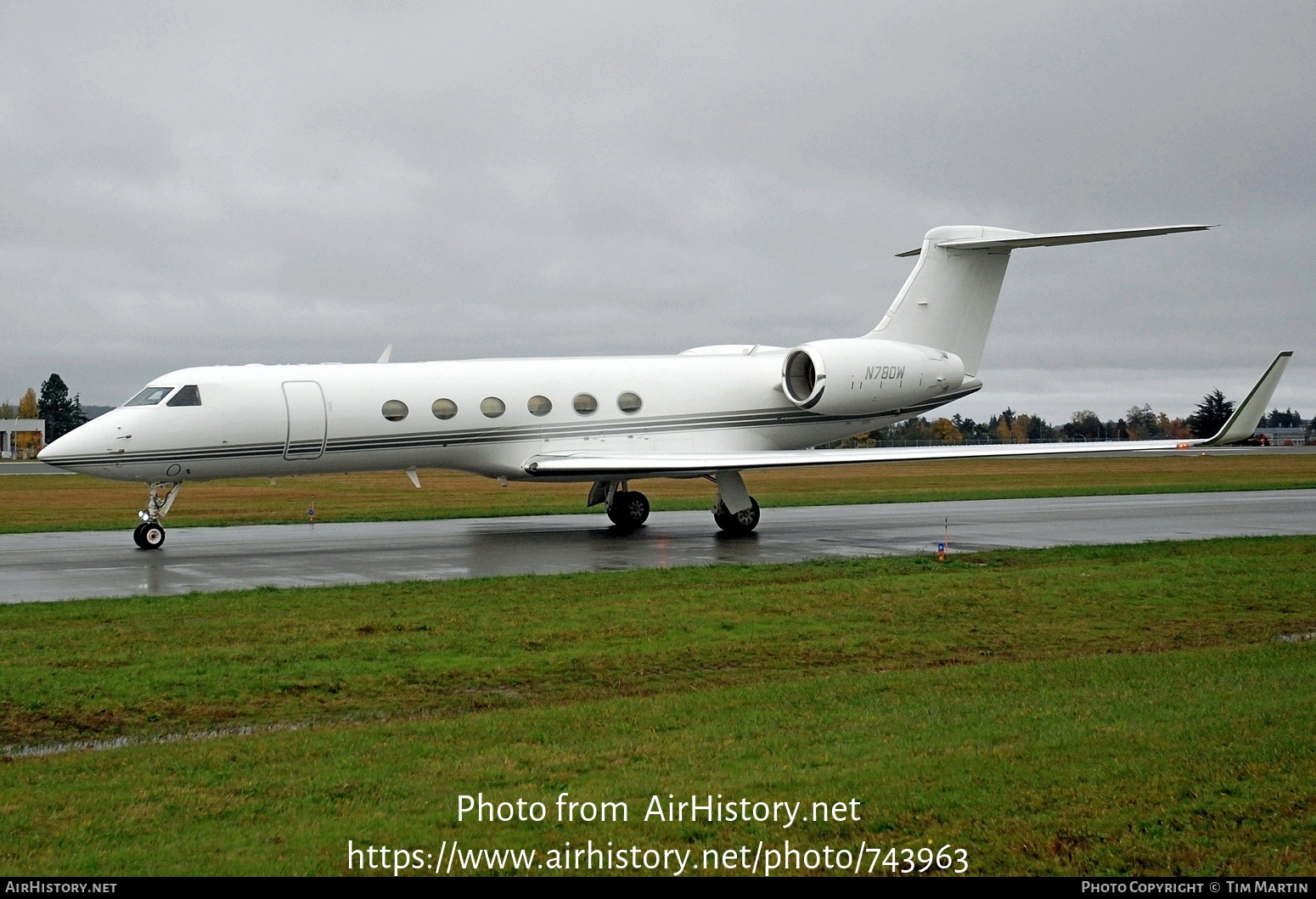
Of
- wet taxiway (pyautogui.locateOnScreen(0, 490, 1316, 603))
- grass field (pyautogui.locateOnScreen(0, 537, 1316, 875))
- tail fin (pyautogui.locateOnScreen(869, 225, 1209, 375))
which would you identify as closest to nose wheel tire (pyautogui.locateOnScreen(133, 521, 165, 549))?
wet taxiway (pyautogui.locateOnScreen(0, 490, 1316, 603))

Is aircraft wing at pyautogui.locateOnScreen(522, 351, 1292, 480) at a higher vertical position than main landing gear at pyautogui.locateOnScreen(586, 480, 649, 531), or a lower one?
higher

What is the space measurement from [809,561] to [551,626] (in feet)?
21.1

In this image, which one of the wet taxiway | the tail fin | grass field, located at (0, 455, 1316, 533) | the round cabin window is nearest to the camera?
the wet taxiway

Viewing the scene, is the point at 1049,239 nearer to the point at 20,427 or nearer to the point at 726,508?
the point at 726,508

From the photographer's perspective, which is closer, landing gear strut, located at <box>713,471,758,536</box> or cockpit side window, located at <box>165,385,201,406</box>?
cockpit side window, located at <box>165,385,201,406</box>

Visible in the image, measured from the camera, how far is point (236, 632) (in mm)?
11195

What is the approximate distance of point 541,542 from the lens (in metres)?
20.8

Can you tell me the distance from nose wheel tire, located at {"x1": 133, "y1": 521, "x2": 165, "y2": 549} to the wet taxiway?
0.30 meters

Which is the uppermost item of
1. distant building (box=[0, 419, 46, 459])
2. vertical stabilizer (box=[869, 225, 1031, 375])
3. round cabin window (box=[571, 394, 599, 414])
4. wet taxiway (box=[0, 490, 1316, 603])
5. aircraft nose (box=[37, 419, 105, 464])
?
distant building (box=[0, 419, 46, 459])

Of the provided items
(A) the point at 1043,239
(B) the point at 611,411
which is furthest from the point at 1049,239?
(B) the point at 611,411

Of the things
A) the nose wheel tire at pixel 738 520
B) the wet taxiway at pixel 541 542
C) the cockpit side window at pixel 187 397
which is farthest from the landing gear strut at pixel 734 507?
the cockpit side window at pixel 187 397

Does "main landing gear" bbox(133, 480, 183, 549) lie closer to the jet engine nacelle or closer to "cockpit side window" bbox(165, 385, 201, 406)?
"cockpit side window" bbox(165, 385, 201, 406)

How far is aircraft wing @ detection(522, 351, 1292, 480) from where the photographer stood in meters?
20.5

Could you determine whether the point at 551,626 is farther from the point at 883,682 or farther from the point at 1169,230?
the point at 1169,230
